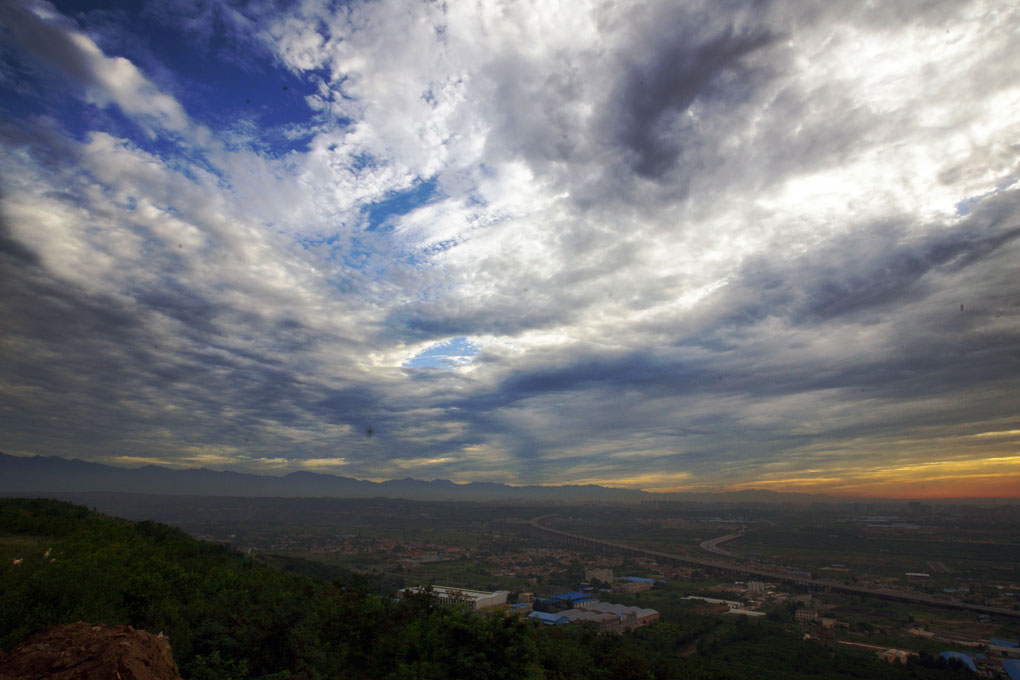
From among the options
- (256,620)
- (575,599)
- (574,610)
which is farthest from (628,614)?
(256,620)

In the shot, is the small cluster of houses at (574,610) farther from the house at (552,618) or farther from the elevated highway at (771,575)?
the elevated highway at (771,575)

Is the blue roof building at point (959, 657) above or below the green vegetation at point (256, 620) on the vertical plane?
below

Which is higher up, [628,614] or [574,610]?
[574,610]

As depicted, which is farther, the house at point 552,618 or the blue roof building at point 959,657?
the house at point 552,618

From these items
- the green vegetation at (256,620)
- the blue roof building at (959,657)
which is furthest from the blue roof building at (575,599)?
the blue roof building at (959,657)

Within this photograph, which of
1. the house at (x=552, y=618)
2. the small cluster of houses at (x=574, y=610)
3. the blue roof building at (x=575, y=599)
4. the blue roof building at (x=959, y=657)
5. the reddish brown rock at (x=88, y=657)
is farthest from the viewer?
the blue roof building at (x=575, y=599)

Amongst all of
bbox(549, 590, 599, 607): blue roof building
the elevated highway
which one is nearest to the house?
bbox(549, 590, 599, 607): blue roof building

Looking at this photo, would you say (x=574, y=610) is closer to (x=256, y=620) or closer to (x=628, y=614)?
(x=628, y=614)
